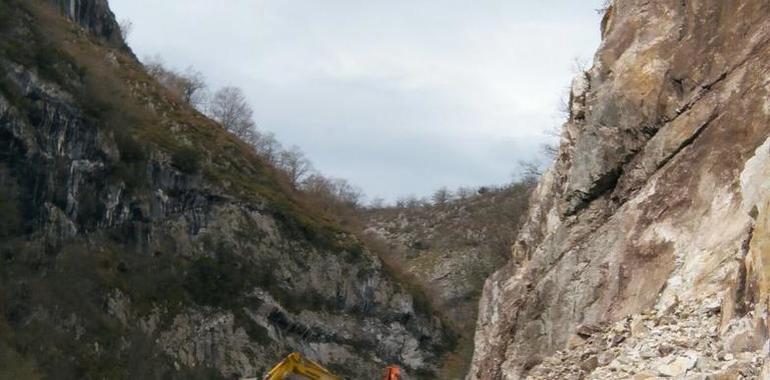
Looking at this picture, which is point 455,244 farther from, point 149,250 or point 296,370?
point 296,370

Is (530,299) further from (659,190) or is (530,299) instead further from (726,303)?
(726,303)

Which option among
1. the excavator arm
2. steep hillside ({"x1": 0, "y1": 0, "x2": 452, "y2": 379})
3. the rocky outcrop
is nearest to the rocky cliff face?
the excavator arm

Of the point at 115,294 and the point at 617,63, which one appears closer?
the point at 617,63

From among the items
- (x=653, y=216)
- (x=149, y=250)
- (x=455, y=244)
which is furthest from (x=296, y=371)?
(x=455, y=244)

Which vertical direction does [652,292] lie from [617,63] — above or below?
below

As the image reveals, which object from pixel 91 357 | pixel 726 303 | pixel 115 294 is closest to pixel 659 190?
pixel 726 303

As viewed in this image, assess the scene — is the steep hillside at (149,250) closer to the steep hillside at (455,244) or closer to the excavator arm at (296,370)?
the steep hillside at (455,244)

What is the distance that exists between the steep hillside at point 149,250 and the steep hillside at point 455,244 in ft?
23.2

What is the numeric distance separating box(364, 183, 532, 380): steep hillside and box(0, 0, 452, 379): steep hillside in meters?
7.06

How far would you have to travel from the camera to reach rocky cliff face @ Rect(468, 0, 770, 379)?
48.3 feet

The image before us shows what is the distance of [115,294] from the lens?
53781mm

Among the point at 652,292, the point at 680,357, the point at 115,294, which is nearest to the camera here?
the point at 680,357

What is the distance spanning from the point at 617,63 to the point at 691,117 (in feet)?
10.7

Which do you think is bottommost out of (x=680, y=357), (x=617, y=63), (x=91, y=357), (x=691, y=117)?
(x=91, y=357)
